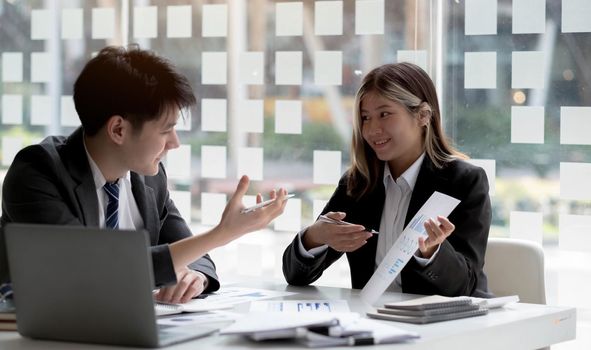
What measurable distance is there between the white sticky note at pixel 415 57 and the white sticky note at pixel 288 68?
1.74 feet

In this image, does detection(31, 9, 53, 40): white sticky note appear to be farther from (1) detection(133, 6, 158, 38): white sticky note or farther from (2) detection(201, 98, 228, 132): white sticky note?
(2) detection(201, 98, 228, 132): white sticky note

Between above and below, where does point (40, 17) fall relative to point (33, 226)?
above

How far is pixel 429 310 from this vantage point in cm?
243

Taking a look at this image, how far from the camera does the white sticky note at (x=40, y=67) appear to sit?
5.41 meters

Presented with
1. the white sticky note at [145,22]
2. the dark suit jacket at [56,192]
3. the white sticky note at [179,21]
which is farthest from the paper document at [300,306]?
the white sticky note at [145,22]

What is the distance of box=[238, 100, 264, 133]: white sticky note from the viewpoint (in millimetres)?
4836

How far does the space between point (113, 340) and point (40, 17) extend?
3673mm

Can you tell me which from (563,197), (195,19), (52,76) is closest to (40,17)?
(52,76)

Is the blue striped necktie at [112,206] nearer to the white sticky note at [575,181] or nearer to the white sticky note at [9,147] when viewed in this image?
the white sticky note at [575,181]

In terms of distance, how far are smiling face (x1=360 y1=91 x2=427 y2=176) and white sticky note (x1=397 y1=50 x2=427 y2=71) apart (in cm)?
98

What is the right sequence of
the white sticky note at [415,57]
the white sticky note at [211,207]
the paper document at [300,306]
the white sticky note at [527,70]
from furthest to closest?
the white sticky note at [211,207] < the white sticky note at [415,57] < the white sticky note at [527,70] < the paper document at [300,306]

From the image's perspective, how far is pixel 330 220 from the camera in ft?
10.3

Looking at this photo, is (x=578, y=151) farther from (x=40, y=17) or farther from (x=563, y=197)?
(x=40, y=17)

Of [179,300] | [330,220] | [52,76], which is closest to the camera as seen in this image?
[179,300]
